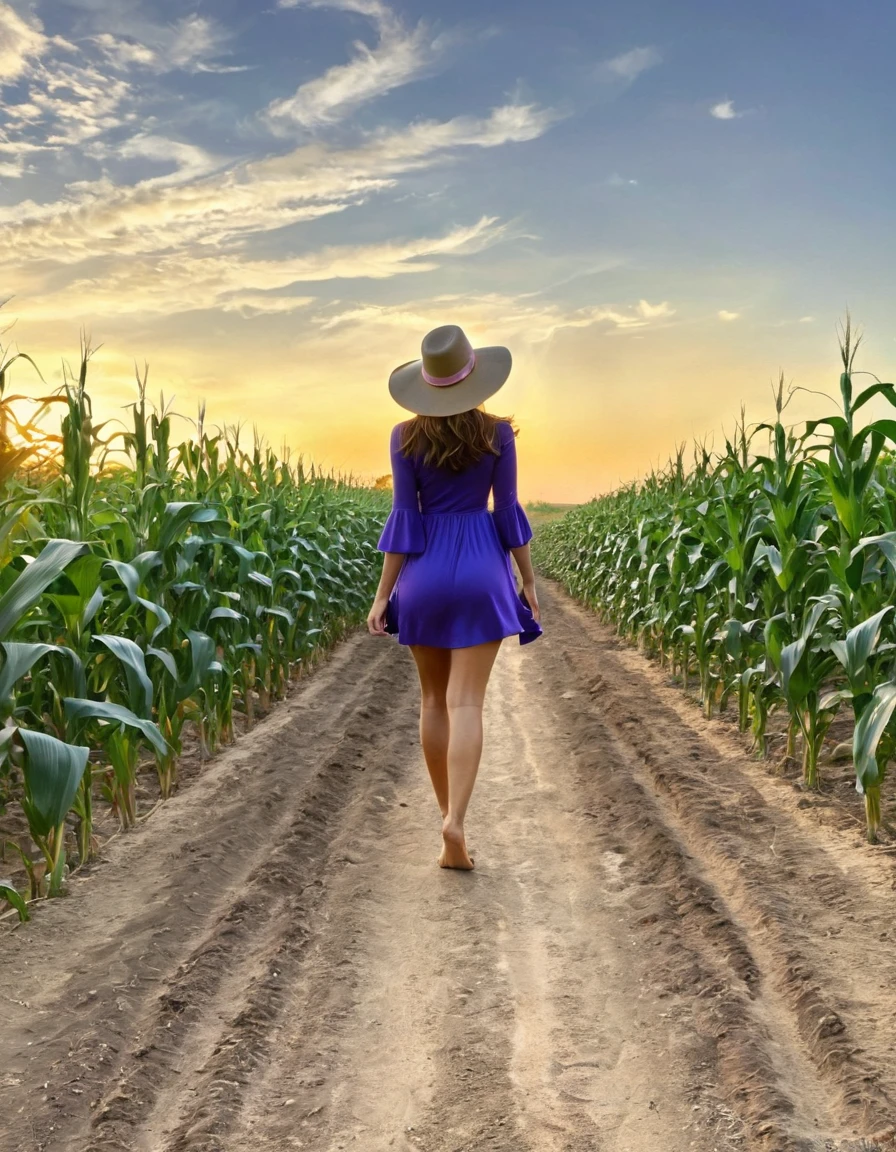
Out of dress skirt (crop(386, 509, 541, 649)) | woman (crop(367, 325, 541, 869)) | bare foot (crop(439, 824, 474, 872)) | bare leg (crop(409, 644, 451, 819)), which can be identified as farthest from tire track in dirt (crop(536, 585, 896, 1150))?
dress skirt (crop(386, 509, 541, 649))

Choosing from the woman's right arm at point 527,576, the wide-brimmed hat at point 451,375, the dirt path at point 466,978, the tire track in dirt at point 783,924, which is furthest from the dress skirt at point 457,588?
the tire track in dirt at point 783,924

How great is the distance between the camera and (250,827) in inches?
195

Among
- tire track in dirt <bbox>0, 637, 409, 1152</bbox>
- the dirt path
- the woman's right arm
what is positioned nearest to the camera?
the dirt path

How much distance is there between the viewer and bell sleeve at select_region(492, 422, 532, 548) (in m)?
4.04

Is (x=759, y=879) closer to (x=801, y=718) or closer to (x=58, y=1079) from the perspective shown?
(x=801, y=718)

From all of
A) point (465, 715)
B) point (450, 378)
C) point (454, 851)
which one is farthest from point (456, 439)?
point (454, 851)

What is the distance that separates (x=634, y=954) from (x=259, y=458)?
21.7 ft

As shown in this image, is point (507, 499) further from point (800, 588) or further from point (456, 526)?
point (800, 588)

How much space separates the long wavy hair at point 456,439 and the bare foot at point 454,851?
1518 millimetres

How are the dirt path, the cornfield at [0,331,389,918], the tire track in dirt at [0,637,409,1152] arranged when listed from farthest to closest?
the cornfield at [0,331,389,918], the tire track in dirt at [0,637,409,1152], the dirt path

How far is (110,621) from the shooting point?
4.75 metres

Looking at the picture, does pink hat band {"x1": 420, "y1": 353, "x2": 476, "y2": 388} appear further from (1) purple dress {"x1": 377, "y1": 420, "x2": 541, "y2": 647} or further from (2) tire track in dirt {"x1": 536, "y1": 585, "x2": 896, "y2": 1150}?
(2) tire track in dirt {"x1": 536, "y1": 585, "x2": 896, "y2": 1150}

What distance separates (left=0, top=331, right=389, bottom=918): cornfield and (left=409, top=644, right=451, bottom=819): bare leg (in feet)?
3.58

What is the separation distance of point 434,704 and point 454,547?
27.2 inches
